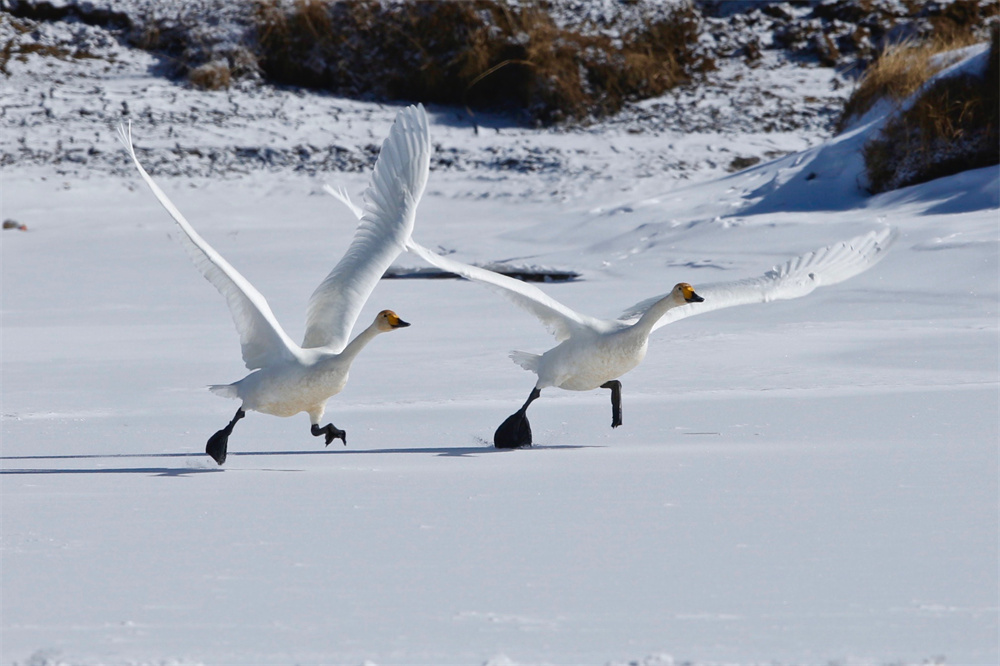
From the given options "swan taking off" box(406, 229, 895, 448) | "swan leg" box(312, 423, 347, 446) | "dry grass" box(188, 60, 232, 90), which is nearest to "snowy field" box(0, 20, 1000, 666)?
"swan leg" box(312, 423, 347, 446)

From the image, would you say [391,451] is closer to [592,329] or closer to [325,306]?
[325,306]

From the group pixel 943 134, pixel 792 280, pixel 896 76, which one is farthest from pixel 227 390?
pixel 896 76

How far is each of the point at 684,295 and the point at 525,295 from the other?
0.86 metres

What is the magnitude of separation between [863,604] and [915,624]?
169 mm

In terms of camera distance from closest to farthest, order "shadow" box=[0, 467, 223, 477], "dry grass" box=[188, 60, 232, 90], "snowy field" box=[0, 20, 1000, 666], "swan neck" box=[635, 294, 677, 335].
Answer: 1. "snowy field" box=[0, 20, 1000, 666]
2. "shadow" box=[0, 467, 223, 477]
3. "swan neck" box=[635, 294, 677, 335]
4. "dry grass" box=[188, 60, 232, 90]

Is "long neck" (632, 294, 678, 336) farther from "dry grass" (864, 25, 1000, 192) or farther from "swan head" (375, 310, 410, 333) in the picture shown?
"dry grass" (864, 25, 1000, 192)

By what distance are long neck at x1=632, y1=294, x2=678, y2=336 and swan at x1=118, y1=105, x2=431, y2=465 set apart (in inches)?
48.3

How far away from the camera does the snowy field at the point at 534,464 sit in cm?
317

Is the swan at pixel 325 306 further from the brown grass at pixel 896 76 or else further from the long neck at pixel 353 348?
the brown grass at pixel 896 76

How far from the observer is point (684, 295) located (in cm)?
664

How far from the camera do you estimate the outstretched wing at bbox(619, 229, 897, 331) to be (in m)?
6.88

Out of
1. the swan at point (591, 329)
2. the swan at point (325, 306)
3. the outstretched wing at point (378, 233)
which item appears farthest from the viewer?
the swan at point (591, 329)

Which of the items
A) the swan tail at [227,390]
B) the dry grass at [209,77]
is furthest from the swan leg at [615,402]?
the dry grass at [209,77]

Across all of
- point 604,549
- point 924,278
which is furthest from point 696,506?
point 924,278
